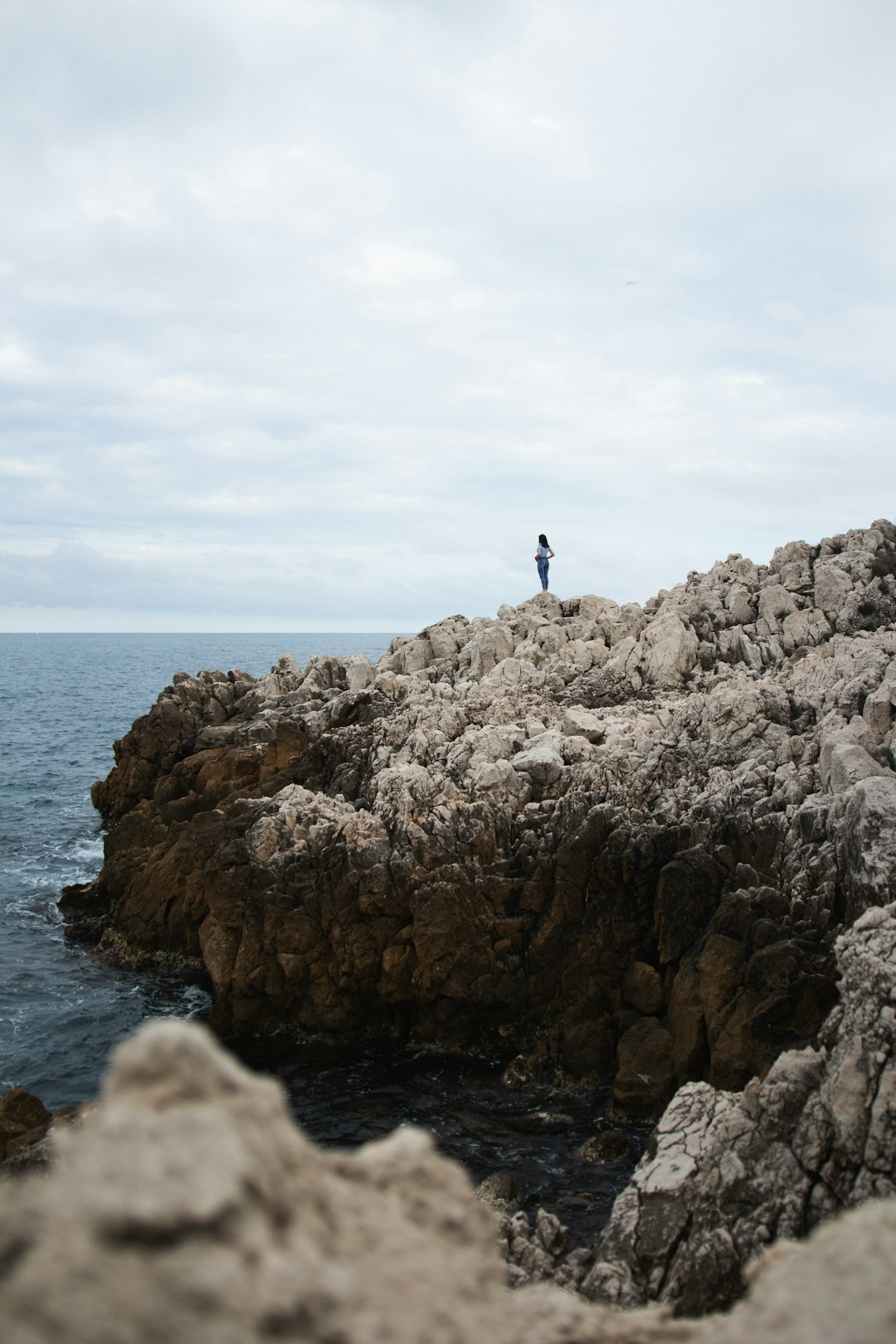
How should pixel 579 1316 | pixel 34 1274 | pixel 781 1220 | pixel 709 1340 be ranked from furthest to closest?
pixel 781 1220 < pixel 579 1316 < pixel 709 1340 < pixel 34 1274

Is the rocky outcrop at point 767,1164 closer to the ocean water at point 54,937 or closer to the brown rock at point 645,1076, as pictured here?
the brown rock at point 645,1076

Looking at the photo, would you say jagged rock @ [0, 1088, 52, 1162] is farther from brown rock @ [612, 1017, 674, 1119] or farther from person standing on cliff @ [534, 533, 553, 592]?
person standing on cliff @ [534, 533, 553, 592]

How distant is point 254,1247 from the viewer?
11.9ft

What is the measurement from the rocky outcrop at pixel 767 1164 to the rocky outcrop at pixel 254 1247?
5.30 m

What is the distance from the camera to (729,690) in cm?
2497

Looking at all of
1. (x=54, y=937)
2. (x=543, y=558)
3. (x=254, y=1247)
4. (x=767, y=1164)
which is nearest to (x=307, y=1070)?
(x=54, y=937)

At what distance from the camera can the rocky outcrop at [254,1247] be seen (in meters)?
3.37

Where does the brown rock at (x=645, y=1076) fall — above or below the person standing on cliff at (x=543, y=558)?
below

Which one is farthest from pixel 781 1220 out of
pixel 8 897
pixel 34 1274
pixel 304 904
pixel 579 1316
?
pixel 8 897

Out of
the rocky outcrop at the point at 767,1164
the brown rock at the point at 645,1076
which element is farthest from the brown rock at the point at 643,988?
the rocky outcrop at the point at 767,1164

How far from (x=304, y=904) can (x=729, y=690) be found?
12523 mm

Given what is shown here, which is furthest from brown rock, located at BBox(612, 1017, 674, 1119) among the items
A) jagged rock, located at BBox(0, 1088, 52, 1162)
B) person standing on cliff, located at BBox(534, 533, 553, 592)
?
person standing on cliff, located at BBox(534, 533, 553, 592)

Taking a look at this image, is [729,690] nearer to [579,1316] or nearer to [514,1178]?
[514,1178]

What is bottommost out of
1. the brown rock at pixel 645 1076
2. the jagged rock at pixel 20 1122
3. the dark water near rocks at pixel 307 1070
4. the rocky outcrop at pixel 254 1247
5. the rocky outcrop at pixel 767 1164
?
the dark water near rocks at pixel 307 1070
